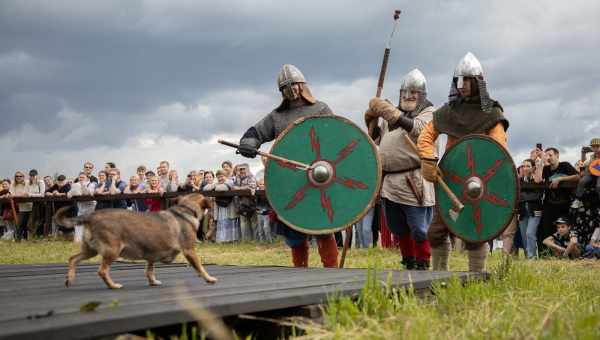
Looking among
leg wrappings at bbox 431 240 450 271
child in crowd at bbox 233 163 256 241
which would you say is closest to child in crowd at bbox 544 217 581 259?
leg wrappings at bbox 431 240 450 271

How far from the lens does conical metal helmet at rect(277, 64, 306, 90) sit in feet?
19.5

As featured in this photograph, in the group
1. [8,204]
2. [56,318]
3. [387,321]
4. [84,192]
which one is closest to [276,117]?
[387,321]

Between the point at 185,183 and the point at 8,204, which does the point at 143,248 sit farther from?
the point at 8,204

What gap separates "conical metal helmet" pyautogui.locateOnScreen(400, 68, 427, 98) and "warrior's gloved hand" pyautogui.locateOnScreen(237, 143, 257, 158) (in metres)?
1.25

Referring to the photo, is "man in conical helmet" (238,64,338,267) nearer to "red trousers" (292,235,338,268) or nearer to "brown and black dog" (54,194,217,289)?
"red trousers" (292,235,338,268)

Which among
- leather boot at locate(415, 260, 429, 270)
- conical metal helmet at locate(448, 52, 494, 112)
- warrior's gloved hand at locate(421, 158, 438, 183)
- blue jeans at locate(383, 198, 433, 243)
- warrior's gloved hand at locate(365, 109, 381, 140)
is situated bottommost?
leather boot at locate(415, 260, 429, 270)

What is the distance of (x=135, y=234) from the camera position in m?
3.38

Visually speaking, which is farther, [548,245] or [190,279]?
[548,245]

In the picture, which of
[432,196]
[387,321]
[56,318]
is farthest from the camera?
[432,196]

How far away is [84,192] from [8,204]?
96.1 inches

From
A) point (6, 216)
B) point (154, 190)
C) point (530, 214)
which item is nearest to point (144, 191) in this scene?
point (154, 190)

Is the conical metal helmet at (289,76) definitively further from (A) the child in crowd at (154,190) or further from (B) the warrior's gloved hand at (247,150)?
(A) the child in crowd at (154,190)

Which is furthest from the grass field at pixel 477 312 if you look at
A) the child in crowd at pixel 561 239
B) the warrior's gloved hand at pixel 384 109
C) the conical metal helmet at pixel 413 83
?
the child in crowd at pixel 561 239

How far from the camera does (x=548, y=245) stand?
9.66 meters
